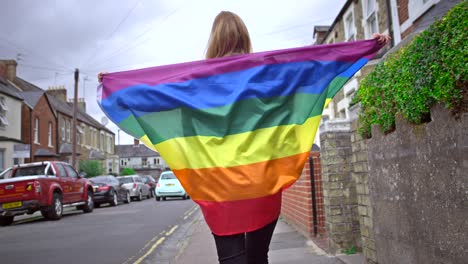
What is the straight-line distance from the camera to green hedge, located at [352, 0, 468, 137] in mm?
2416

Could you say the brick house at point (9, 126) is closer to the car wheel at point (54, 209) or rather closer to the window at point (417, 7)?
the car wheel at point (54, 209)

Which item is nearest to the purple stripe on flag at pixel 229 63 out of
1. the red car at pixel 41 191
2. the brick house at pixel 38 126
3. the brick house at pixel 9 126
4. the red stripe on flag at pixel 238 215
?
the red stripe on flag at pixel 238 215

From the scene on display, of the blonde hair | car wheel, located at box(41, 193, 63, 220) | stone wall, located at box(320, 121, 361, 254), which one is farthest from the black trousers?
car wheel, located at box(41, 193, 63, 220)

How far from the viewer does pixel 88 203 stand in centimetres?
1681

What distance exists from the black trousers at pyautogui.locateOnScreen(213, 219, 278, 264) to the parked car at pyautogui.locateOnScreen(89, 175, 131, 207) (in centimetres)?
1871

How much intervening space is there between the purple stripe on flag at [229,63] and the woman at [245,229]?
0.11 metres

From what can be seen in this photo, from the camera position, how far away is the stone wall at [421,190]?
264 cm

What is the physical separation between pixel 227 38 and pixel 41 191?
12034 mm

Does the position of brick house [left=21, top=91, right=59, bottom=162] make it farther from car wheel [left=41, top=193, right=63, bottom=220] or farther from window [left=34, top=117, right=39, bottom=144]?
car wheel [left=41, top=193, right=63, bottom=220]

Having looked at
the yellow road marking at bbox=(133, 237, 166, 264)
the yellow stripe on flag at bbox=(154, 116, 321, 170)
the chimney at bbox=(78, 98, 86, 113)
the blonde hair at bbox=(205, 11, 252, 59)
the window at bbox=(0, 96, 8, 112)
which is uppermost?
the chimney at bbox=(78, 98, 86, 113)

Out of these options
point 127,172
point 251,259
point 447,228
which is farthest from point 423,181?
point 127,172

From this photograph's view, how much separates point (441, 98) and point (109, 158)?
2068 inches

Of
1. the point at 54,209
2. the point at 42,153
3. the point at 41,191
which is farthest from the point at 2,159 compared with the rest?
the point at 41,191

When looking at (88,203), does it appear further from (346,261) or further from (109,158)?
(109,158)
